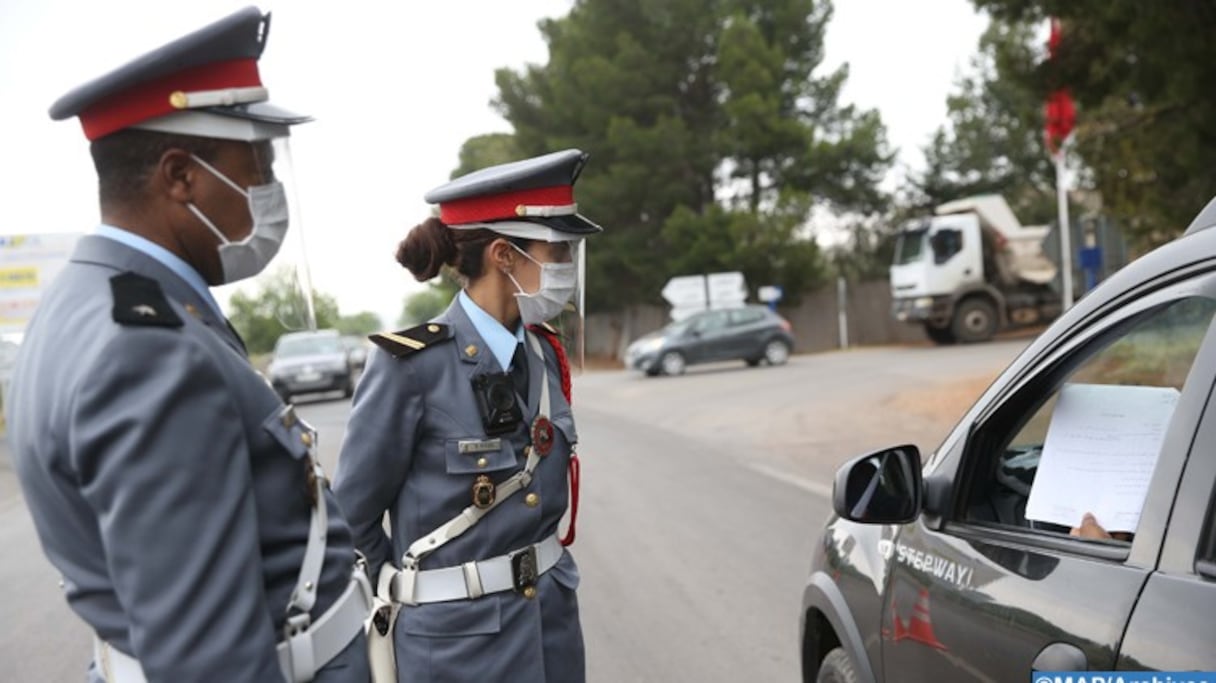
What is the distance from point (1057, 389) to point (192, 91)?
1.89m

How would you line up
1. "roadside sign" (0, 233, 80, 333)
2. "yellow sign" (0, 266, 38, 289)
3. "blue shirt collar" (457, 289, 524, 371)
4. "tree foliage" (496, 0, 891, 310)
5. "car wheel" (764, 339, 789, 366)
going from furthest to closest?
"tree foliage" (496, 0, 891, 310)
"car wheel" (764, 339, 789, 366)
"yellow sign" (0, 266, 38, 289)
"roadside sign" (0, 233, 80, 333)
"blue shirt collar" (457, 289, 524, 371)

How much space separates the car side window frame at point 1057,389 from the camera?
196 centimetres

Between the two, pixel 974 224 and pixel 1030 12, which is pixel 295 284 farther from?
pixel 974 224

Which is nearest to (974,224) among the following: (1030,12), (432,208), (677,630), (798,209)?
(798,209)

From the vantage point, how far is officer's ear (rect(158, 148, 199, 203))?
179 cm

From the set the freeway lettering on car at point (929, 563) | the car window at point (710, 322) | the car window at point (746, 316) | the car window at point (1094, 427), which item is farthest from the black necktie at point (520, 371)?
the car window at point (746, 316)

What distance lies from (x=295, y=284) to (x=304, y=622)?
2.23 ft

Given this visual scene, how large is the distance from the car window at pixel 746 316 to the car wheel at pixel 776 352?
2.16 ft

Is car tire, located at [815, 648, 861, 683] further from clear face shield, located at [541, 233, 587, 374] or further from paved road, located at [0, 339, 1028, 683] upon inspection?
paved road, located at [0, 339, 1028, 683]

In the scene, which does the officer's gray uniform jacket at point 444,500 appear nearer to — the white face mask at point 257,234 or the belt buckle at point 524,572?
the belt buckle at point 524,572

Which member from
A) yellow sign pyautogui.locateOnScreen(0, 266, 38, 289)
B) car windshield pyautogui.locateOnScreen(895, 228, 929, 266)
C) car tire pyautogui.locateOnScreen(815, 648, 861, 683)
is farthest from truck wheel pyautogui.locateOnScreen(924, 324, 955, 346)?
car tire pyautogui.locateOnScreen(815, 648, 861, 683)

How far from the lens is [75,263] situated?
1765 mm

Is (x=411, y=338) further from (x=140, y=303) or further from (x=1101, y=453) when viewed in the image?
(x=1101, y=453)

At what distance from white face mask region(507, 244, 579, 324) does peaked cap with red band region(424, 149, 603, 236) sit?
0.34 feet
